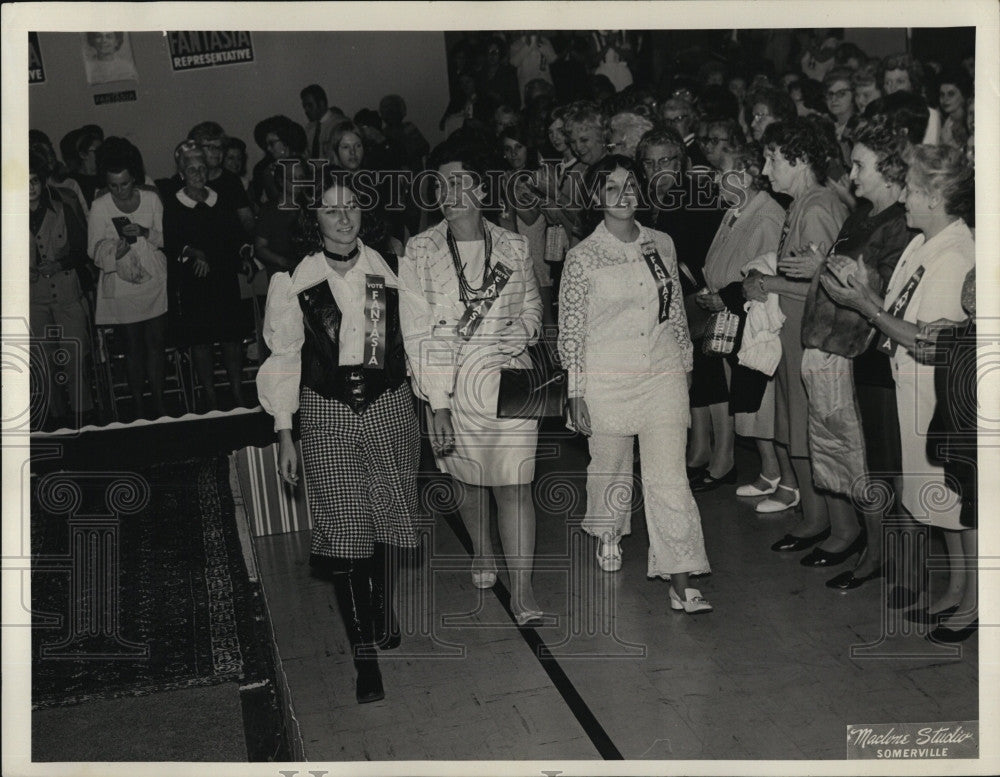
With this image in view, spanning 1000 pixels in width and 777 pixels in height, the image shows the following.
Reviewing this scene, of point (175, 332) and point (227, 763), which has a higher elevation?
point (175, 332)

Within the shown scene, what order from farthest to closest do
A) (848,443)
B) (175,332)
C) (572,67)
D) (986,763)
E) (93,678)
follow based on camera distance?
1. (572,67)
2. (175,332)
3. (848,443)
4. (93,678)
5. (986,763)

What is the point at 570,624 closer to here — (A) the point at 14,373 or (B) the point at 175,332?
(A) the point at 14,373

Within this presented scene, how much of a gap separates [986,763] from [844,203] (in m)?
2.26

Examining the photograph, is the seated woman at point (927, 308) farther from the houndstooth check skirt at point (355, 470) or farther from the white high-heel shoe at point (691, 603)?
the houndstooth check skirt at point (355, 470)

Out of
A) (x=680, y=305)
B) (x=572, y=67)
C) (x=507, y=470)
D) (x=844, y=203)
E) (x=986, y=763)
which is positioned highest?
(x=572, y=67)

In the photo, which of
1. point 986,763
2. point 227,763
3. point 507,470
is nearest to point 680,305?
point 507,470

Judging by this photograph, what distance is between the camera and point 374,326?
4227 millimetres

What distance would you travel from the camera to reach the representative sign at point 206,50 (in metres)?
8.41

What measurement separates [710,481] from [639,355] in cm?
153

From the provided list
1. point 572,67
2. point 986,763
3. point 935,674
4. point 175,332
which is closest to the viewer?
point 986,763

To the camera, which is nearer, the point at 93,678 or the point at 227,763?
the point at 227,763

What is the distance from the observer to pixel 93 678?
14.1ft

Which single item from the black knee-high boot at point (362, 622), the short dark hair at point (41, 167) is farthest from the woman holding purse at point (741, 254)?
the short dark hair at point (41, 167)

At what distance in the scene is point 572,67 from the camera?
808cm
